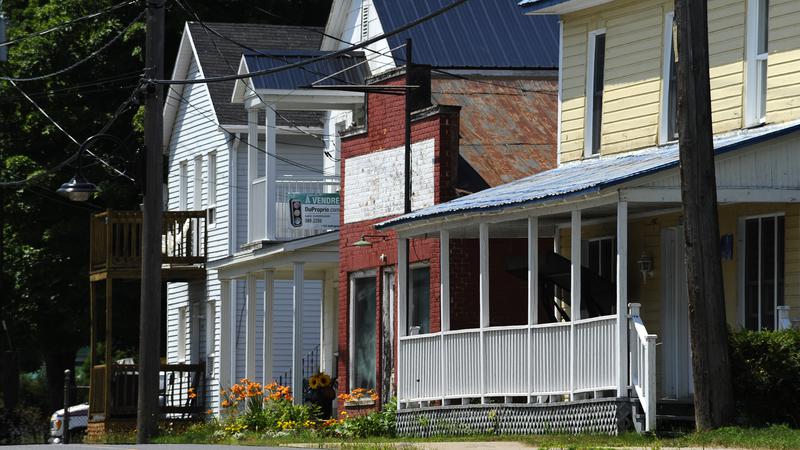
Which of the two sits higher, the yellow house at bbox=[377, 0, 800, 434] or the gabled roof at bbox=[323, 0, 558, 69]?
the gabled roof at bbox=[323, 0, 558, 69]

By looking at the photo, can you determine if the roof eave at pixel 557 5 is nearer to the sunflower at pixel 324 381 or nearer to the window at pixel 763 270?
the window at pixel 763 270

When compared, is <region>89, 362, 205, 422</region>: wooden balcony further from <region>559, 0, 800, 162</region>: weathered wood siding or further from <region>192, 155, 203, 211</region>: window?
<region>559, 0, 800, 162</region>: weathered wood siding

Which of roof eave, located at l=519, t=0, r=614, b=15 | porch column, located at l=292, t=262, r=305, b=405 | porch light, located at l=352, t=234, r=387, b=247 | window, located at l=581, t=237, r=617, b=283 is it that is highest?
roof eave, located at l=519, t=0, r=614, b=15

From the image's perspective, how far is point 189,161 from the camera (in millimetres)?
42031

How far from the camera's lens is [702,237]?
18.5 m

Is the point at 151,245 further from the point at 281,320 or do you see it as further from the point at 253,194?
the point at 281,320

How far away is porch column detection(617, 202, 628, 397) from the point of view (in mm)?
19719

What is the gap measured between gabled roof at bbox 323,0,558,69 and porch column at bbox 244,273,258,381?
17.8 feet

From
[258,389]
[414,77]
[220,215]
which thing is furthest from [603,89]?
[220,215]

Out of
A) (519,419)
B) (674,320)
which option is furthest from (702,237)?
(674,320)

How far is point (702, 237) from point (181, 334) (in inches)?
1013

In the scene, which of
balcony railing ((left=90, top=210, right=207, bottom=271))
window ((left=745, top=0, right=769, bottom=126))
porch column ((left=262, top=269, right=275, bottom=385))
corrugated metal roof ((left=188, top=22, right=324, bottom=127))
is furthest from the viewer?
corrugated metal roof ((left=188, top=22, right=324, bottom=127))

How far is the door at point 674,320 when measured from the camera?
2283 centimetres

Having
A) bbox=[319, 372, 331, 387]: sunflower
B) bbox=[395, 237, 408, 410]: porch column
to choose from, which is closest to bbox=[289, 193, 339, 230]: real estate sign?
bbox=[319, 372, 331, 387]: sunflower
